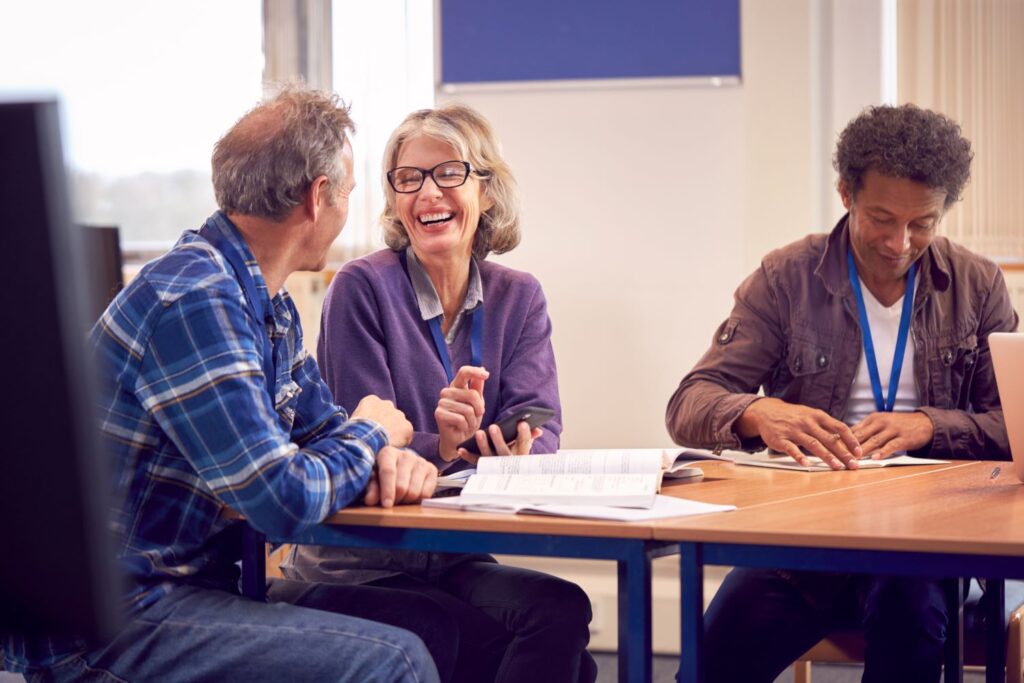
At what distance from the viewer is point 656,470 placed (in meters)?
1.84

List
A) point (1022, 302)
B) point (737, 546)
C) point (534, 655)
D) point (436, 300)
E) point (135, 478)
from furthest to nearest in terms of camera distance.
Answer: point (1022, 302), point (436, 300), point (534, 655), point (135, 478), point (737, 546)

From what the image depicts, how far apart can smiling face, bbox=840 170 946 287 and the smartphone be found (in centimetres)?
88

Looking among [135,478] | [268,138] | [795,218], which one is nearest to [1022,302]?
[795,218]

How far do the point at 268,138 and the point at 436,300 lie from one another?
72 centimetres

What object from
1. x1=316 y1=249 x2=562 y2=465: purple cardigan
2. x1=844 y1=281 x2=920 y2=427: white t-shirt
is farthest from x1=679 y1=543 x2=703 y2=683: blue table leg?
x1=844 y1=281 x2=920 y2=427: white t-shirt

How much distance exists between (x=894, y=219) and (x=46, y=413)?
6.76ft

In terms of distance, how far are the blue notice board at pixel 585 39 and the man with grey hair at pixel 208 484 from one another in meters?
2.09

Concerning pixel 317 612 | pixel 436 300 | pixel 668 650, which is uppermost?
pixel 436 300

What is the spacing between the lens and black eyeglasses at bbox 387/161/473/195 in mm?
2518

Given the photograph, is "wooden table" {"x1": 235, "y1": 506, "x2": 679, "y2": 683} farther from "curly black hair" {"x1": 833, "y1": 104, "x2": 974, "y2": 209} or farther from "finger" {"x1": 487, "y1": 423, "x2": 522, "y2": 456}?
"curly black hair" {"x1": 833, "y1": 104, "x2": 974, "y2": 209}

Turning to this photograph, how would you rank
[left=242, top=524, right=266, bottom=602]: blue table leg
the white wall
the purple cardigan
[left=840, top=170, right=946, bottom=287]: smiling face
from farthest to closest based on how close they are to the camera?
the white wall < [left=840, top=170, right=946, bottom=287]: smiling face < the purple cardigan < [left=242, top=524, right=266, bottom=602]: blue table leg

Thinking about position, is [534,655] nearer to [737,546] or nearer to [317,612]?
[317,612]

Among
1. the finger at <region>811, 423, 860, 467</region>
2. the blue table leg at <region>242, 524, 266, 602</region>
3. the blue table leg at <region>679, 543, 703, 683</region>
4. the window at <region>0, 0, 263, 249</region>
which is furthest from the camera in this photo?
the window at <region>0, 0, 263, 249</region>

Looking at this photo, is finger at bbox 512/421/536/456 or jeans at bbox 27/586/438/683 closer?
jeans at bbox 27/586/438/683
